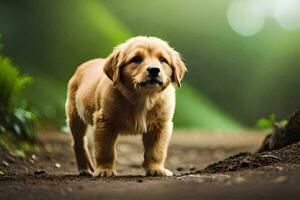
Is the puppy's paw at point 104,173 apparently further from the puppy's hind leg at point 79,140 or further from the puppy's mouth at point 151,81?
the puppy's hind leg at point 79,140

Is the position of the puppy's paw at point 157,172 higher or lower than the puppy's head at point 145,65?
lower

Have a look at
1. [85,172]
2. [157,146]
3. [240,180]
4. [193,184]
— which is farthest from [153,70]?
[85,172]

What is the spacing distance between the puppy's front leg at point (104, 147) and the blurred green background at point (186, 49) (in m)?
6.84

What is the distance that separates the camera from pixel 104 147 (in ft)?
17.6

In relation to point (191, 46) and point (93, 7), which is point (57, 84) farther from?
point (191, 46)

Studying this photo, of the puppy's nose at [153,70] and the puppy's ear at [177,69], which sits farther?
the puppy's ear at [177,69]

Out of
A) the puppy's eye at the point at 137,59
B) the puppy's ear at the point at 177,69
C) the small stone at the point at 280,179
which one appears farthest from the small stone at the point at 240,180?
the puppy's eye at the point at 137,59

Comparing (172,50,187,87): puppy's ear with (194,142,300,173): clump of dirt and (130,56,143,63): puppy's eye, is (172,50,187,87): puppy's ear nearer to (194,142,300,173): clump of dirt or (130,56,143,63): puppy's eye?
(130,56,143,63): puppy's eye

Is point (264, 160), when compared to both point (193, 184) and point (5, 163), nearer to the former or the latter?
point (193, 184)

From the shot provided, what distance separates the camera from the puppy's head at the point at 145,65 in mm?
5012

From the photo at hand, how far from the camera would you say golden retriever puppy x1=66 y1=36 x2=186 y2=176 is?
5160mm

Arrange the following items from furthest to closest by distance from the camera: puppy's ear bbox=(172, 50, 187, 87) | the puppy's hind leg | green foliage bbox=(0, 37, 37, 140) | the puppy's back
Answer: green foliage bbox=(0, 37, 37, 140)
the puppy's hind leg
the puppy's back
puppy's ear bbox=(172, 50, 187, 87)

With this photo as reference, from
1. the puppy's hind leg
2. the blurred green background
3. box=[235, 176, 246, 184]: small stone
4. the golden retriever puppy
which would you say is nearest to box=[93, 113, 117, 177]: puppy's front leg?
the golden retriever puppy

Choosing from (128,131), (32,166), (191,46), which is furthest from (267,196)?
(191,46)
